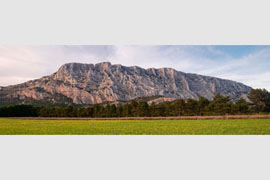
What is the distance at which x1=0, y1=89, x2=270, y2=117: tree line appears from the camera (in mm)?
19859

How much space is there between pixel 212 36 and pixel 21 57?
→ 39.7ft

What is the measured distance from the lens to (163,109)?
1169 inches

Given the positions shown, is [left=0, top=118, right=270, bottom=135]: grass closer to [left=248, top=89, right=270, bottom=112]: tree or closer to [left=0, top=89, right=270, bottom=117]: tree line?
[left=248, top=89, right=270, bottom=112]: tree

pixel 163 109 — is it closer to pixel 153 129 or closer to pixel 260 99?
pixel 260 99

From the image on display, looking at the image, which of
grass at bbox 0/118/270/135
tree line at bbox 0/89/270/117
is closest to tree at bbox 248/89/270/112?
tree line at bbox 0/89/270/117

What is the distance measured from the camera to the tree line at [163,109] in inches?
782

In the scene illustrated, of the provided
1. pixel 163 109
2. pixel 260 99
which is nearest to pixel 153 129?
pixel 260 99

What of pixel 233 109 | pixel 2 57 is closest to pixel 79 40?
pixel 2 57

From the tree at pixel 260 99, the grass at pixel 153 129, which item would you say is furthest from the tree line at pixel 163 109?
the grass at pixel 153 129

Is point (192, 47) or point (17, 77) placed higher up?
point (192, 47)

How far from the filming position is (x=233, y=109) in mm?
21891

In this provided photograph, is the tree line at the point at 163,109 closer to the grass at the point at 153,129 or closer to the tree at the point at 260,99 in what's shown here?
the tree at the point at 260,99

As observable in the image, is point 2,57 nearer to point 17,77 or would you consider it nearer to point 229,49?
point 17,77

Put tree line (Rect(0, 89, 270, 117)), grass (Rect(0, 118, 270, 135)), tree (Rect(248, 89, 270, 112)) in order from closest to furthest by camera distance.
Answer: grass (Rect(0, 118, 270, 135))
tree (Rect(248, 89, 270, 112))
tree line (Rect(0, 89, 270, 117))
